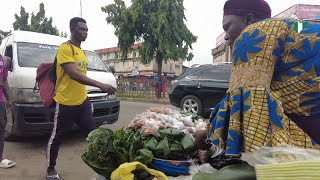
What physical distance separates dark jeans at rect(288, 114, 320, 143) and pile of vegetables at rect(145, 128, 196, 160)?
2.07 ft

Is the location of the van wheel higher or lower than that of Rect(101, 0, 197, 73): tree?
lower

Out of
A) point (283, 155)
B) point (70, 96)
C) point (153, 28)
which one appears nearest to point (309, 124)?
point (283, 155)

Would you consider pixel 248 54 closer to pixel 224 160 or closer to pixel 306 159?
pixel 306 159

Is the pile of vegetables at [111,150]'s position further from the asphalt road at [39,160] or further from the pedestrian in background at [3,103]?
the pedestrian in background at [3,103]

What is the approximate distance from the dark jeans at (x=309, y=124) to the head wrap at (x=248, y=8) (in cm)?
47

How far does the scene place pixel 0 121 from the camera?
13.6 ft

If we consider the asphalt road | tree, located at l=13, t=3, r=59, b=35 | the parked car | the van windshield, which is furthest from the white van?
tree, located at l=13, t=3, r=59, b=35

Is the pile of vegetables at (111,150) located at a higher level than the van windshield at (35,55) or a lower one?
Result: lower

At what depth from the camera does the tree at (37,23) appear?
1085 inches

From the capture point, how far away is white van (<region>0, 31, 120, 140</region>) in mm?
4992

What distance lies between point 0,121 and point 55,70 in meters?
1.11

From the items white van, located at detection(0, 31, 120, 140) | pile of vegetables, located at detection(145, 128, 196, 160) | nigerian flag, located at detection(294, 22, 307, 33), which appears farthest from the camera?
white van, located at detection(0, 31, 120, 140)

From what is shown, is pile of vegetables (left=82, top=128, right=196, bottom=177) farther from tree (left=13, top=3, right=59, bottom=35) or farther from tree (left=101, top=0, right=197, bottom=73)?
tree (left=13, top=3, right=59, bottom=35)

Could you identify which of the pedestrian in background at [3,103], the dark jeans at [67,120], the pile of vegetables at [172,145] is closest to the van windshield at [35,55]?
the pedestrian in background at [3,103]
